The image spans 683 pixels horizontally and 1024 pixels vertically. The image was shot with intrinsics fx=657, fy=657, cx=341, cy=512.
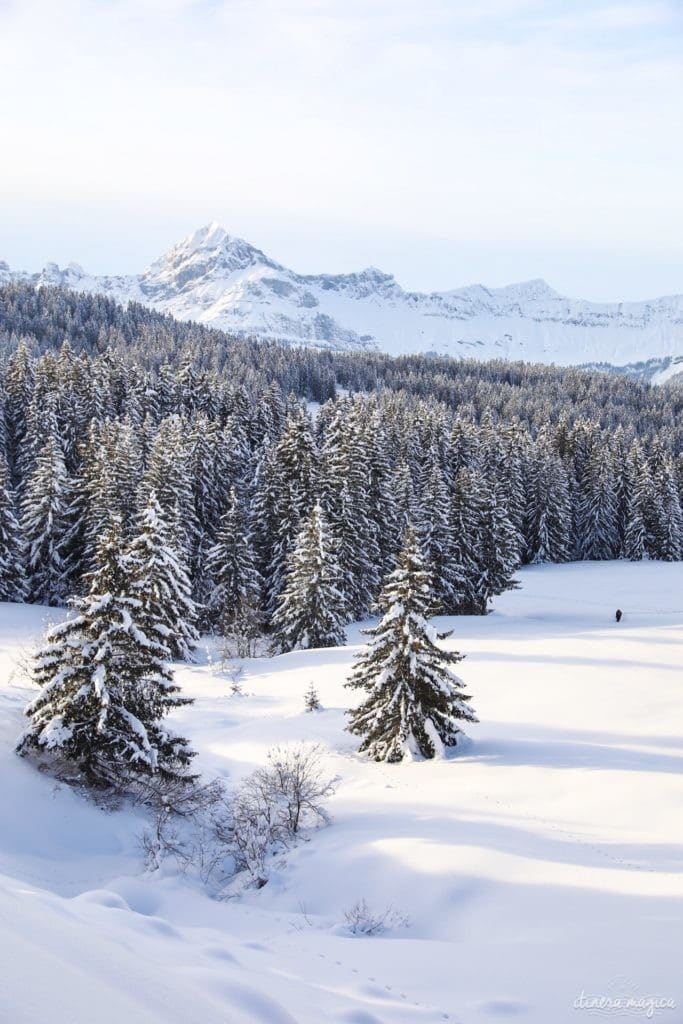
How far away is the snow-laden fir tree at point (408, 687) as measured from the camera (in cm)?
1866

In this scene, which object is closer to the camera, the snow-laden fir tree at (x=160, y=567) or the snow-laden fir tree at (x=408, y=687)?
the snow-laden fir tree at (x=408, y=687)

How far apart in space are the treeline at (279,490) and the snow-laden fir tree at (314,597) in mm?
288

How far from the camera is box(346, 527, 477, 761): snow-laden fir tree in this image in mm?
18656

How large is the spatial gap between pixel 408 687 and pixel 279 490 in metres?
30.9

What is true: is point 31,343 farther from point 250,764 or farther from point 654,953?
point 654,953

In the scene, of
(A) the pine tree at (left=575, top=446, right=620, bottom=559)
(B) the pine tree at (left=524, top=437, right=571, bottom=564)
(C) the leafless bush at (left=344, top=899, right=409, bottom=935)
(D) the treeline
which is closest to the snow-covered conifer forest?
(C) the leafless bush at (left=344, top=899, right=409, bottom=935)

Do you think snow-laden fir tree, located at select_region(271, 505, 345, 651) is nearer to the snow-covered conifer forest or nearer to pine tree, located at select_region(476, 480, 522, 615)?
the snow-covered conifer forest

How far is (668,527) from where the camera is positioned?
224 ft

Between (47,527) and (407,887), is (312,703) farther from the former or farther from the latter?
(47,527)

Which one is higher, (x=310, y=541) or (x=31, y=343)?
(x=31, y=343)

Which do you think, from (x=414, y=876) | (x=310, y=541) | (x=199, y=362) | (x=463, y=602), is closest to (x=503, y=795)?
(x=414, y=876)

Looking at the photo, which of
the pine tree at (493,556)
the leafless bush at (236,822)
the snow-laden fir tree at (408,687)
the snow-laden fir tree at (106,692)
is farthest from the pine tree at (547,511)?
the snow-laden fir tree at (106,692)

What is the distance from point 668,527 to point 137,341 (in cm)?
10573

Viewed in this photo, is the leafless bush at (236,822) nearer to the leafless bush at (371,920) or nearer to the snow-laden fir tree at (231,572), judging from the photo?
the leafless bush at (371,920)
